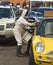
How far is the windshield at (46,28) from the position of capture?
28.8 feet

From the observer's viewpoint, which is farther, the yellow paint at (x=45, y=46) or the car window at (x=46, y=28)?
the car window at (x=46, y=28)

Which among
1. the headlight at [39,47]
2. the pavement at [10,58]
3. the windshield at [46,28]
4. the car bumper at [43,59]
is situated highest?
the windshield at [46,28]

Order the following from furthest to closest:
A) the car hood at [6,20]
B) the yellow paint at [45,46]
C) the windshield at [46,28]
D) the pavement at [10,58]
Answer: the car hood at [6,20] → the pavement at [10,58] → the windshield at [46,28] → the yellow paint at [45,46]

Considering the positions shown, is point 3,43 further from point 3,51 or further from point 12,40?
point 3,51

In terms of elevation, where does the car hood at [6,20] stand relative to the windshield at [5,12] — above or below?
below

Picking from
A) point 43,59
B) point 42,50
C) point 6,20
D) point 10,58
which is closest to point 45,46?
point 42,50

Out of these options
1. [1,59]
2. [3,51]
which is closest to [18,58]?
[1,59]

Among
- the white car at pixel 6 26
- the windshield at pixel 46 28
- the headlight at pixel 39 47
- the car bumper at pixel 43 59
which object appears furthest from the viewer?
the white car at pixel 6 26

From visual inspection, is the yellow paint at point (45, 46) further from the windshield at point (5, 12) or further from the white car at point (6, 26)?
the windshield at point (5, 12)

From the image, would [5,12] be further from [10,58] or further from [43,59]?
[43,59]

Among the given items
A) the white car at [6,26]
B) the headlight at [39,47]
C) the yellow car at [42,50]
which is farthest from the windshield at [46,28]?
the white car at [6,26]

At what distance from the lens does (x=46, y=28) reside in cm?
895

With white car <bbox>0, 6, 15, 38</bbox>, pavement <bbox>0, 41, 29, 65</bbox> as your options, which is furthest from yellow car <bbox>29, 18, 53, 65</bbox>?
white car <bbox>0, 6, 15, 38</bbox>

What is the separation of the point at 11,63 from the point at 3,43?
18.7 ft
